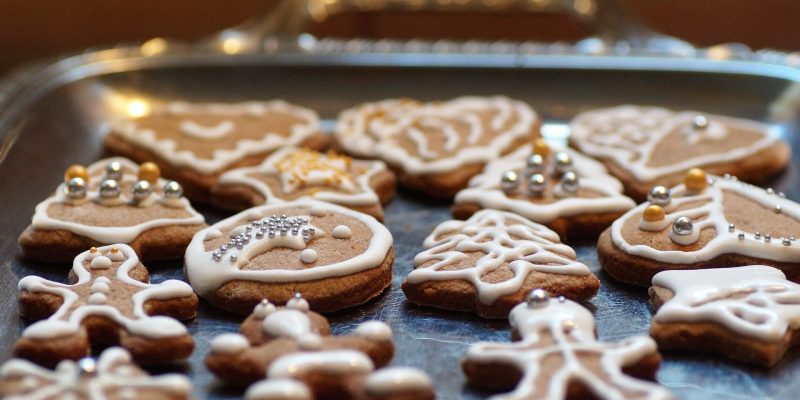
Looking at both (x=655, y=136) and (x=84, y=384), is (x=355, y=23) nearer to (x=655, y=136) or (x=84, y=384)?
(x=655, y=136)

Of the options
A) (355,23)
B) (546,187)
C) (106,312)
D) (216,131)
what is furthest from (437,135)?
(355,23)

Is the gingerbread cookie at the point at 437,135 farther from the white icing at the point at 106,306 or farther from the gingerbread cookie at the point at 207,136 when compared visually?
the white icing at the point at 106,306

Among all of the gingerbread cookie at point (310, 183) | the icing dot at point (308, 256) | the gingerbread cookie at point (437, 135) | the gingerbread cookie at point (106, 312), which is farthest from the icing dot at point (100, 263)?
the gingerbread cookie at point (437, 135)

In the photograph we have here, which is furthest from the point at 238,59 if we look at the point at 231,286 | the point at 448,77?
the point at 231,286

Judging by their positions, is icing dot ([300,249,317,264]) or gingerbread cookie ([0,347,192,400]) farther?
icing dot ([300,249,317,264])

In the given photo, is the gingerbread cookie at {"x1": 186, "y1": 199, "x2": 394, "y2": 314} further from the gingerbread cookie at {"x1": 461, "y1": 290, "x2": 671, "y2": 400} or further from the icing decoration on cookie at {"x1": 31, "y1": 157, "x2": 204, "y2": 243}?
the gingerbread cookie at {"x1": 461, "y1": 290, "x2": 671, "y2": 400}

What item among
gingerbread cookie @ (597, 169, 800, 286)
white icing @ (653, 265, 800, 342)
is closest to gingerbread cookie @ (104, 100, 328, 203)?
gingerbread cookie @ (597, 169, 800, 286)
